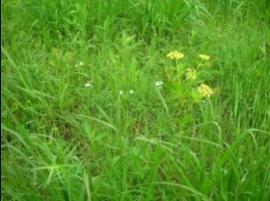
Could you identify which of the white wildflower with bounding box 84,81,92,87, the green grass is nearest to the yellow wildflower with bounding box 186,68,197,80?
the green grass

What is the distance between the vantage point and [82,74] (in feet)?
8.21

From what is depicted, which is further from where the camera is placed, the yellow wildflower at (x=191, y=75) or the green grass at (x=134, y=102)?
the yellow wildflower at (x=191, y=75)

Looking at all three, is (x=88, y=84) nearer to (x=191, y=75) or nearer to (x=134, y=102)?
(x=134, y=102)

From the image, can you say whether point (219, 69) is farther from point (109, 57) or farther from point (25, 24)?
point (25, 24)

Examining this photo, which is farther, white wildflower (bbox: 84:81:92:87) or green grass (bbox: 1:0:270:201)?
white wildflower (bbox: 84:81:92:87)

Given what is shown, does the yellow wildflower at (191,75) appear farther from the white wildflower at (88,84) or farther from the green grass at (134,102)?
the white wildflower at (88,84)

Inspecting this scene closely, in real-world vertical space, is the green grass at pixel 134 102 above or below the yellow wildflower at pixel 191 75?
below

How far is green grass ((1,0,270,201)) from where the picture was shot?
1.85 meters

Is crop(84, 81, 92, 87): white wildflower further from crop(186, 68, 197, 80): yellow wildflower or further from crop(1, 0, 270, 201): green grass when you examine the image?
crop(186, 68, 197, 80): yellow wildflower

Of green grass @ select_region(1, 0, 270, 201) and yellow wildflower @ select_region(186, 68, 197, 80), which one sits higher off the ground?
yellow wildflower @ select_region(186, 68, 197, 80)

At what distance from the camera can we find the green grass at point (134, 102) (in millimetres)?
1848

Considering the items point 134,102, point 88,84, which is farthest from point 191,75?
point 88,84

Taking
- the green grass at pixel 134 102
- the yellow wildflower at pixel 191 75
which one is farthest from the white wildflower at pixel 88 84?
the yellow wildflower at pixel 191 75

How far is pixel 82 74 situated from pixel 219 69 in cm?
73
